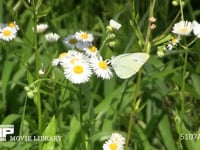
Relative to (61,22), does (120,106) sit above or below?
below

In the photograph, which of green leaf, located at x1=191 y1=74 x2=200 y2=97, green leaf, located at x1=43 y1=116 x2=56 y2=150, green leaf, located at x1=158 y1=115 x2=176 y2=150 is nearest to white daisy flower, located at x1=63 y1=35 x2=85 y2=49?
green leaf, located at x1=43 y1=116 x2=56 y2=150

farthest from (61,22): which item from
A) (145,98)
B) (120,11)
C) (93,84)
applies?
(145,98)

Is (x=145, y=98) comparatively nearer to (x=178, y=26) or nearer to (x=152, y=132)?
(x=152, y=132)

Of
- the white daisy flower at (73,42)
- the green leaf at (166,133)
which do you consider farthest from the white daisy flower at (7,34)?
the green leaf at (166,133)

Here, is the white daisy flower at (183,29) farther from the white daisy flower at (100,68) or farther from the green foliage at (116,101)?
the white daisy flower at (100,68)

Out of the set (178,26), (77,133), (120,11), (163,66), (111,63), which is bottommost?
(77,133)

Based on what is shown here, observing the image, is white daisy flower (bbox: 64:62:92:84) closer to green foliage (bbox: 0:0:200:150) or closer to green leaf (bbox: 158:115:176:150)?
green foliage (bbox: 0:0:200:150)

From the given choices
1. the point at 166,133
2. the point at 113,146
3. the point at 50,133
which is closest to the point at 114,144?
the point at 113,146
